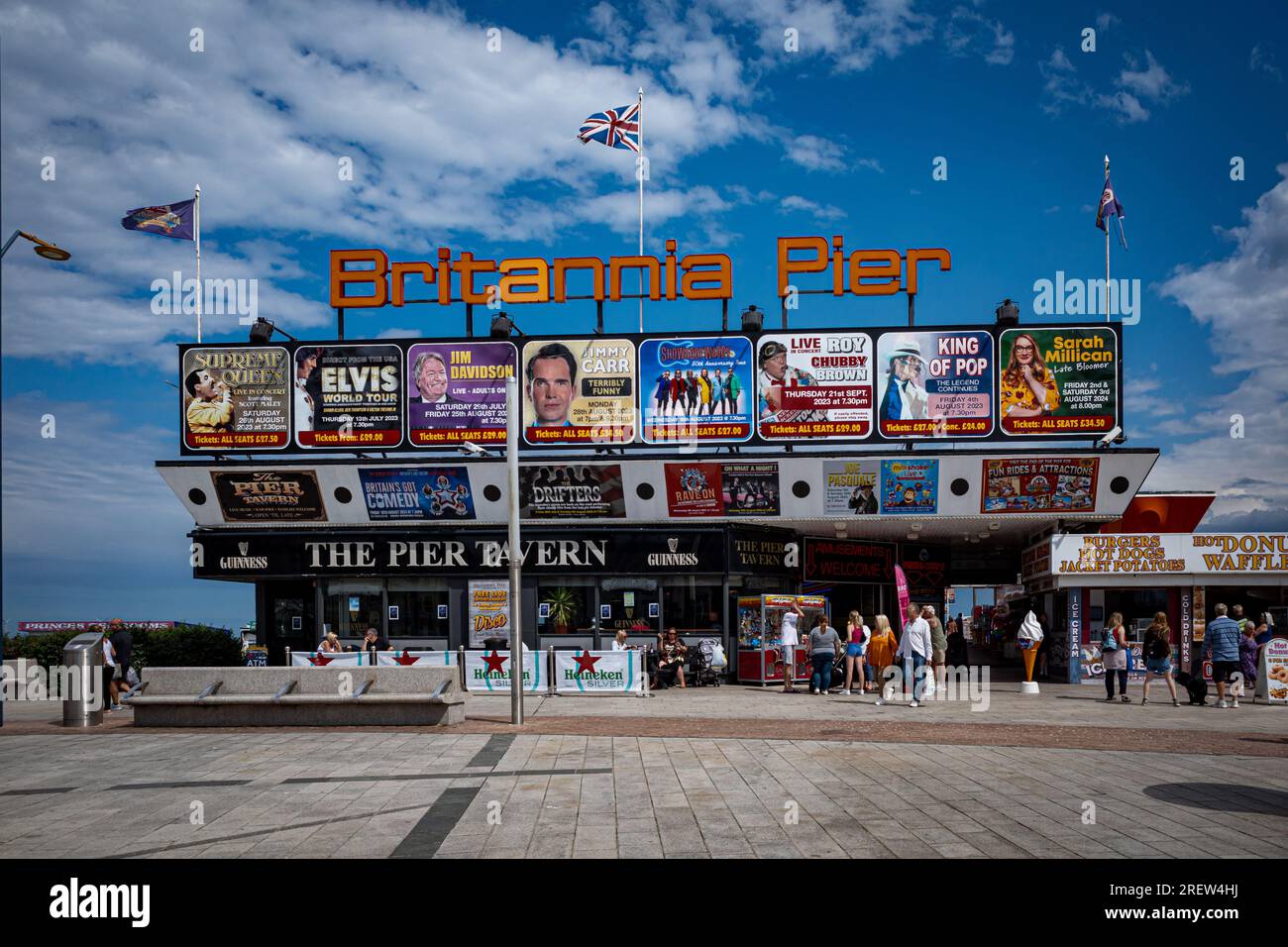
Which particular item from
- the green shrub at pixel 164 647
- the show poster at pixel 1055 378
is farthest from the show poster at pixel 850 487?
the green shrub at pixel 164 647

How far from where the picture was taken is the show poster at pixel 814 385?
88.5 ft

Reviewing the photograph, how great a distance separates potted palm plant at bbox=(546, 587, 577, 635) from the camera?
27716mm

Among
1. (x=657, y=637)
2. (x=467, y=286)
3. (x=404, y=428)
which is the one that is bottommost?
(x=657, y=637)

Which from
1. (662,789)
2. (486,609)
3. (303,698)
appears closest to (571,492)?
(486,609)

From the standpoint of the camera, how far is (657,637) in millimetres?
26844

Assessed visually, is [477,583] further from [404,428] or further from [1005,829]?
[1005,829]

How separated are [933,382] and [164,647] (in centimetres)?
2231

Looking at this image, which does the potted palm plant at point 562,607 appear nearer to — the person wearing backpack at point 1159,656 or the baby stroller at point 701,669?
the baby stroller at point 701,669

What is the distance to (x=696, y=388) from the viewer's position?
89.9ft

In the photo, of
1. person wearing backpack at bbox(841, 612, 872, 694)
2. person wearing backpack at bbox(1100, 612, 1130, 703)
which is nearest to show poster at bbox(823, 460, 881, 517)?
person wearing backpack at bbox(841, 612, 872, 694)

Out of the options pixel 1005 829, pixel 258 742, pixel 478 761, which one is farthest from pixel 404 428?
pixel 1005 829

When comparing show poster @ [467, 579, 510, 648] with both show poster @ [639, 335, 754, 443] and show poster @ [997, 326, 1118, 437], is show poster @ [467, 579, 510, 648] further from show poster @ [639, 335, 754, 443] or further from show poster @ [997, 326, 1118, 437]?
show poster @ [997, 326, 1118, 437]
